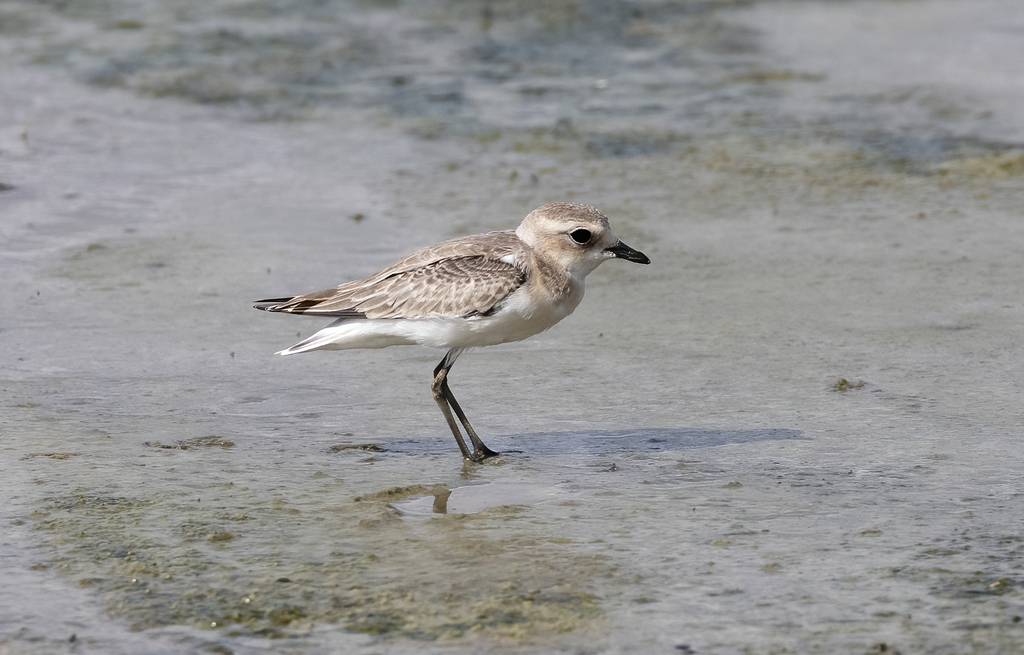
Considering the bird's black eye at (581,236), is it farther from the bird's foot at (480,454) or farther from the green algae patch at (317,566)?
the green algae patch at (317,566)

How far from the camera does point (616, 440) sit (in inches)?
249

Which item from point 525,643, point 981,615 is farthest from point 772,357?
point 525,643

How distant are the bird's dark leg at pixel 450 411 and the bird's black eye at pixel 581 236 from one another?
785 millimetres

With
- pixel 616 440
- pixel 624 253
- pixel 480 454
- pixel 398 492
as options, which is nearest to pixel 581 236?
pixel 624 253

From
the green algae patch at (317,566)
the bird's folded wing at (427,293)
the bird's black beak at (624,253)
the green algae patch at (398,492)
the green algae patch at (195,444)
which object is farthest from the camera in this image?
the bird's black beak at (624,253)

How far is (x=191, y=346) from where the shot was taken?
7699 millimetres

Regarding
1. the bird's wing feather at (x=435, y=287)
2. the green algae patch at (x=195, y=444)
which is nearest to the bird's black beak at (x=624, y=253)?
the bird's wing feather at (x=435, y=287)

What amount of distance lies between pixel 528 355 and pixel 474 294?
1.63 m

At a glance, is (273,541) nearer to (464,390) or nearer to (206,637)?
(206,637)

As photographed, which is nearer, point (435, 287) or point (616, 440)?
point (435, 287)

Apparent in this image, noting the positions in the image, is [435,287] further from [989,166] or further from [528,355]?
[989,166]

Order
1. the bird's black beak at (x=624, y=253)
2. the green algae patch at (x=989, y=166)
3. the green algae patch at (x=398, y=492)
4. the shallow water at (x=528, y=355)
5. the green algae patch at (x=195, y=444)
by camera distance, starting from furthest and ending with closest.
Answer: the green algae patch at (x=989, y=166)
the bird's black beak at (x=624, y=253)
the green algae patch at (x=195, y=444)
the green algae patch at (x=398, y=492)
the shallow water at (x=528, y=355)

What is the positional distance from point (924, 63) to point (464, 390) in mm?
9166

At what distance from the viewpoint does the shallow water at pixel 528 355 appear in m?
4.56
